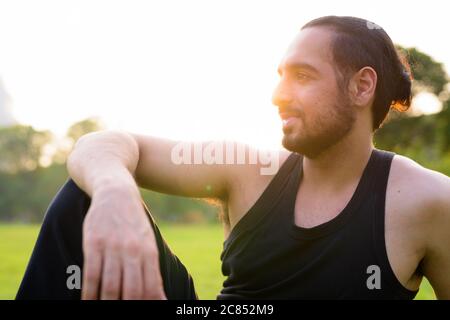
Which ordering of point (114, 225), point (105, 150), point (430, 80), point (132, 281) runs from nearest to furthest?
point (132, 281), point (114, 225), point (105, 150), point (430, 80)

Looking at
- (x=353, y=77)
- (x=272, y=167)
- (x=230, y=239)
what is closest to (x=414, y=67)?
(x=353, y=77)

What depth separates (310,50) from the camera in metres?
2.58

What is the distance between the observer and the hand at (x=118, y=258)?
1.58 meters

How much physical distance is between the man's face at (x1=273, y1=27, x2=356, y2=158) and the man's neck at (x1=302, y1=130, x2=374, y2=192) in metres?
0.04

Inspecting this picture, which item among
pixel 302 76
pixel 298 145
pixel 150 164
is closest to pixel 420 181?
pixel 298 145

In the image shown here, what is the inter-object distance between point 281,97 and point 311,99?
0.42 ft

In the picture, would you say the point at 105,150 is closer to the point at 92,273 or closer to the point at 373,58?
the point at 92,273

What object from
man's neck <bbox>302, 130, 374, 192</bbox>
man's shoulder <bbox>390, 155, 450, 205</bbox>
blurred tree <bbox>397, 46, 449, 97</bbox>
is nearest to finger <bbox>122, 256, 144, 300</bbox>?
man's neck <bbox>302, 130, 374, 192</bbox>

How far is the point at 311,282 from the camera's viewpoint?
89.1 inches

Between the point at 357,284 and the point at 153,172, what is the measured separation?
0.98 metres

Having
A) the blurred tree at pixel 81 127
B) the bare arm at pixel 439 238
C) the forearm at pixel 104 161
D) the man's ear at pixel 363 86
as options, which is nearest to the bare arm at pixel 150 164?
the forearm at pixel 104 161

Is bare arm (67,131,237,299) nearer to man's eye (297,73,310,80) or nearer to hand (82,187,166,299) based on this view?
hand (82,187,166,299)

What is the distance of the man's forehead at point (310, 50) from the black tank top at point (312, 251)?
0.50 meters
